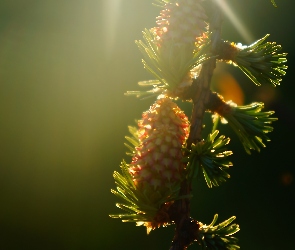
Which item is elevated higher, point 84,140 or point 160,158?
point 84,140

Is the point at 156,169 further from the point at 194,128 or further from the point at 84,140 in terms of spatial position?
the point at 84,140

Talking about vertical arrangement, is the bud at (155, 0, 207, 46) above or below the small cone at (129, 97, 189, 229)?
above

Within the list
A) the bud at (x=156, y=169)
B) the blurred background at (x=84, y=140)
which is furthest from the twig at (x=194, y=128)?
the blurred background at (x=84, y=140)

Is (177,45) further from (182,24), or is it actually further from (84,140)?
(84,140)

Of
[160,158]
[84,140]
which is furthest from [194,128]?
[84,140]

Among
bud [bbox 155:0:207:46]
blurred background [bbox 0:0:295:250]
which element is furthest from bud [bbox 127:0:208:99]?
blurred background [bbox 0:0:295:250]

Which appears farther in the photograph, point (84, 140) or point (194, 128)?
point (84, 140)

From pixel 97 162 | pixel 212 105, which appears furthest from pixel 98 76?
pixel 212 105

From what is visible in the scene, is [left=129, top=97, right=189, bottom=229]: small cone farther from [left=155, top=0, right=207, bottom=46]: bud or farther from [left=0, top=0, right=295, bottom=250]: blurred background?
[left=0, top=0, right=295, bottom=250]: blurred background

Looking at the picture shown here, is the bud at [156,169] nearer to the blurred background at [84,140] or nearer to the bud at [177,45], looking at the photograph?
the bud at [177,45]
